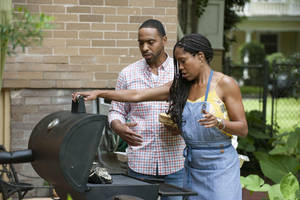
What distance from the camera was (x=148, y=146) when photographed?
3627 millimetres

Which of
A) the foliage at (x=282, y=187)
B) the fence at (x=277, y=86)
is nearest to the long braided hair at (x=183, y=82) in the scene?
the foliage at (x=282, y=187)

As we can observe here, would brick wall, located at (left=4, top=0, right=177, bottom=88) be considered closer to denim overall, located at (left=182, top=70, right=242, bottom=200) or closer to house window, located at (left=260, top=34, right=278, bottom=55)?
denim overall, located at (left=182, top=70, right=242, bottom=200)

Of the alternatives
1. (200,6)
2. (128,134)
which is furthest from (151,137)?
(200,6)

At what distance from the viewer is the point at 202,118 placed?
A: 118 inches

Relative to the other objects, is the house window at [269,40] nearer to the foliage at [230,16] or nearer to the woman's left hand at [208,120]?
the foliage at [230,16]

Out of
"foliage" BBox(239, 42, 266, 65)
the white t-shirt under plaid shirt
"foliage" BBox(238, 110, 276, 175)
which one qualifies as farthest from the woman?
"foliage" BBox(239, 42, 266, 65)

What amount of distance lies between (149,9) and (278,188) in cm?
216

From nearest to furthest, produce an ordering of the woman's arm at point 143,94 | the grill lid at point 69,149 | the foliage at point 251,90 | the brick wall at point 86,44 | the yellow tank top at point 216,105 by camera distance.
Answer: the grill lid at point 69,149
the yellow tank top at point 216,105
the woman's arm at point 143,94
the brick wall at point 86,44
the foliage at point 251,90

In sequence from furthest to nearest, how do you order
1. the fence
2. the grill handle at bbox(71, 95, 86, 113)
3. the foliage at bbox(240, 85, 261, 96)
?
the foliage at bbox(240, 85, 261, 96) → the fence → the grill handle at bbox(71, 95, 86, 113)

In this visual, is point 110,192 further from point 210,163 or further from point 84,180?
point 210,163

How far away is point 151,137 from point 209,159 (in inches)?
24.4

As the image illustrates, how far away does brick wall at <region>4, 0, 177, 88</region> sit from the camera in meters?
5.44

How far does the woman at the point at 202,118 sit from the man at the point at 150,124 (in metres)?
0.42

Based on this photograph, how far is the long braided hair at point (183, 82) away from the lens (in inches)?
124
